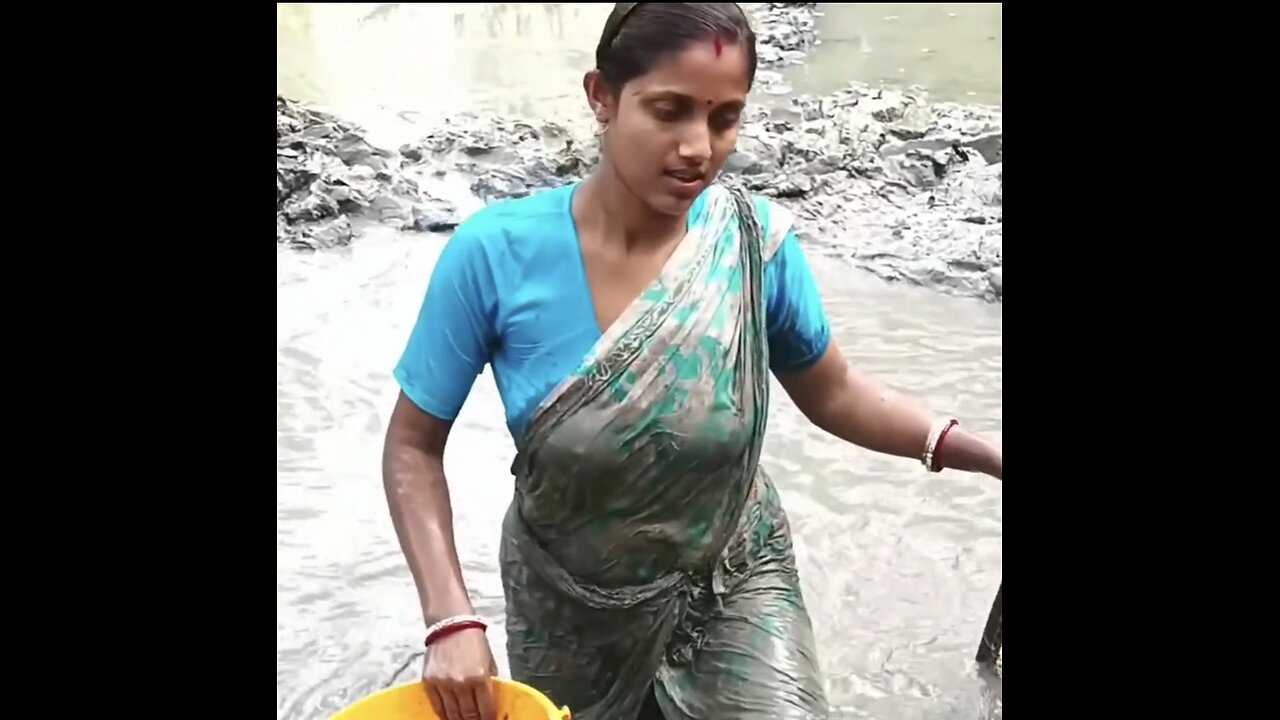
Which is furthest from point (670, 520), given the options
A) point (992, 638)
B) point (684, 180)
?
point (992, 638)

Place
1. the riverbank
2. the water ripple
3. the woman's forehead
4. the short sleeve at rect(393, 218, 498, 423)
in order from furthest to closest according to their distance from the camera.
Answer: the riverbank
the water ripple
the short sleeve at rect(393, 218, 498, 423)
the woman's forehead

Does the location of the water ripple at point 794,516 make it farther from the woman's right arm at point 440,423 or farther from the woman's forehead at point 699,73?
the woman's forehead at point 699,73

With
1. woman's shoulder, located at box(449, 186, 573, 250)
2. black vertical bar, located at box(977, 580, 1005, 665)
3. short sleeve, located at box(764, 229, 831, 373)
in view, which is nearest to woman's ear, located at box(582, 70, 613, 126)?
woman's shoulder, located at box(449, 186, 573, 250)

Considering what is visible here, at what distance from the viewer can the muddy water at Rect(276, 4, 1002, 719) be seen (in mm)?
2596

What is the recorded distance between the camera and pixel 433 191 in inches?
181

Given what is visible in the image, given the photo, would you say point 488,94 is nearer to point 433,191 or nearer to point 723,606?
point 433,191

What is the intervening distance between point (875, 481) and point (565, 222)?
2.04 meters

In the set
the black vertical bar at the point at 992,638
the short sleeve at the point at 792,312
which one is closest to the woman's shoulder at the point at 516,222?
the short sleeve at the point at 792,312

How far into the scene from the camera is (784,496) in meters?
3.09

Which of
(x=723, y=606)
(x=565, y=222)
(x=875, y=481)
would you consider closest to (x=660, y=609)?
(x=723, y=606)

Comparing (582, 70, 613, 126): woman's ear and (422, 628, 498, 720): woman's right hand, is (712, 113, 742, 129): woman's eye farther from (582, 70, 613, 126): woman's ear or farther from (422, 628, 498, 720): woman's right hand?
(422, 628, 498, 720): woman's right hand

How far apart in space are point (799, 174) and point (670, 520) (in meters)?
3.62

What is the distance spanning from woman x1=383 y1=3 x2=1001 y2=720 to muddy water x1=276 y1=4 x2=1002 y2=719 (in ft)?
3.83

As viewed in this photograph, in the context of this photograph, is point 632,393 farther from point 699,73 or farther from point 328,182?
point 328,182
